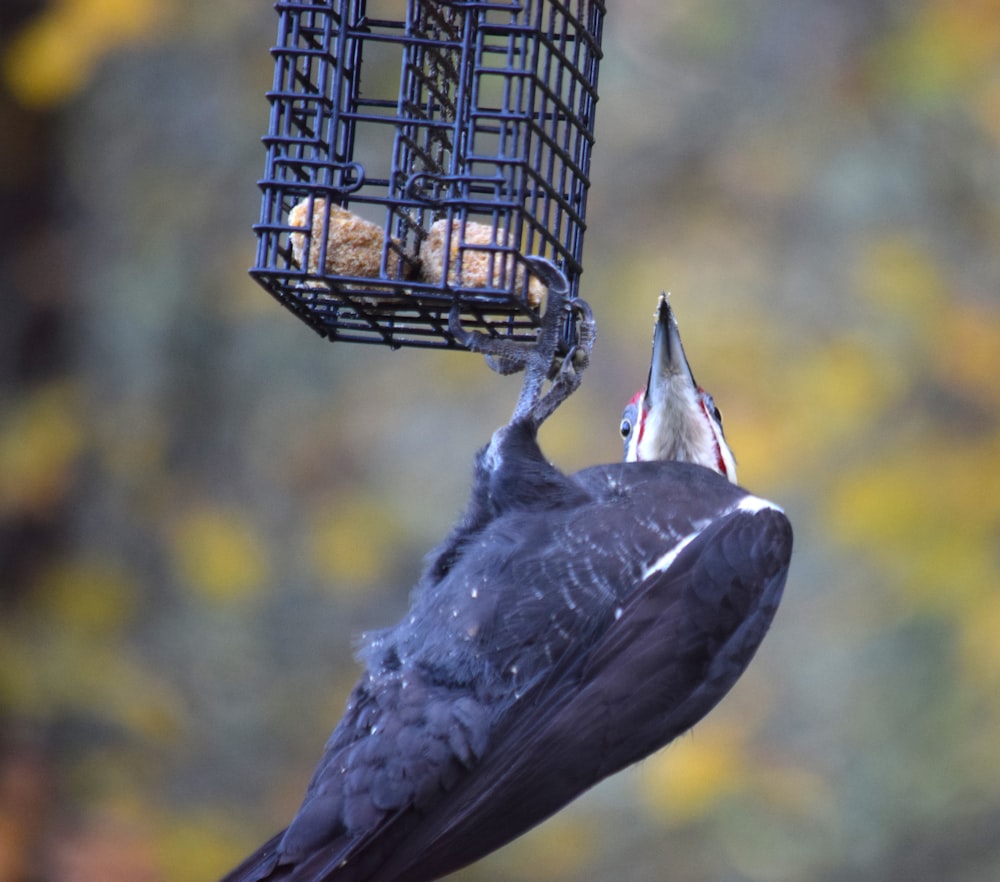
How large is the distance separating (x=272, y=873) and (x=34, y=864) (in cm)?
356

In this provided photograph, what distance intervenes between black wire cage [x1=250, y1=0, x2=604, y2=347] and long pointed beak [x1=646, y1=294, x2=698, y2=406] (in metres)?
0.34

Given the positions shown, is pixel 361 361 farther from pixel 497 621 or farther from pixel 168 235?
pixel 497 621

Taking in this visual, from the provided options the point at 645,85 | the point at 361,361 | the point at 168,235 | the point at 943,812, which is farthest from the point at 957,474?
the point at 168,235

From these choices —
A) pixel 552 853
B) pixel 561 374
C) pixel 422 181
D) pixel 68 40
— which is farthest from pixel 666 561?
pixel 552 853

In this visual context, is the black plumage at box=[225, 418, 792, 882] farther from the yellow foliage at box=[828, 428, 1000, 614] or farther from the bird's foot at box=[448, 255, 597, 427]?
the yellow foliage at box=[828, 428, 1000, 614]

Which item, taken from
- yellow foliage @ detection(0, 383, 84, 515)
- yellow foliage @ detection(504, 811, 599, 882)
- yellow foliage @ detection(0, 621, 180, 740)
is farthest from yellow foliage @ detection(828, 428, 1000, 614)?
yellow foliage @ detection(0, 383, 84, 515)

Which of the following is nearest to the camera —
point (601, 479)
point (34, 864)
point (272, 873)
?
point (272, 873)

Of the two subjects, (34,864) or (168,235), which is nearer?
(34,864)

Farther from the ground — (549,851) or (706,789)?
(706,789)

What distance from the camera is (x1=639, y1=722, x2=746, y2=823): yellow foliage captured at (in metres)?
6.78

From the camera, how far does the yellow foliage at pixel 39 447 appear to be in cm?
677

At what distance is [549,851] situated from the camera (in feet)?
26.2

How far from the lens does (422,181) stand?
3.49 meters

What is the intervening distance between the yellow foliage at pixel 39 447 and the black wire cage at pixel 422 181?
3380 mm
